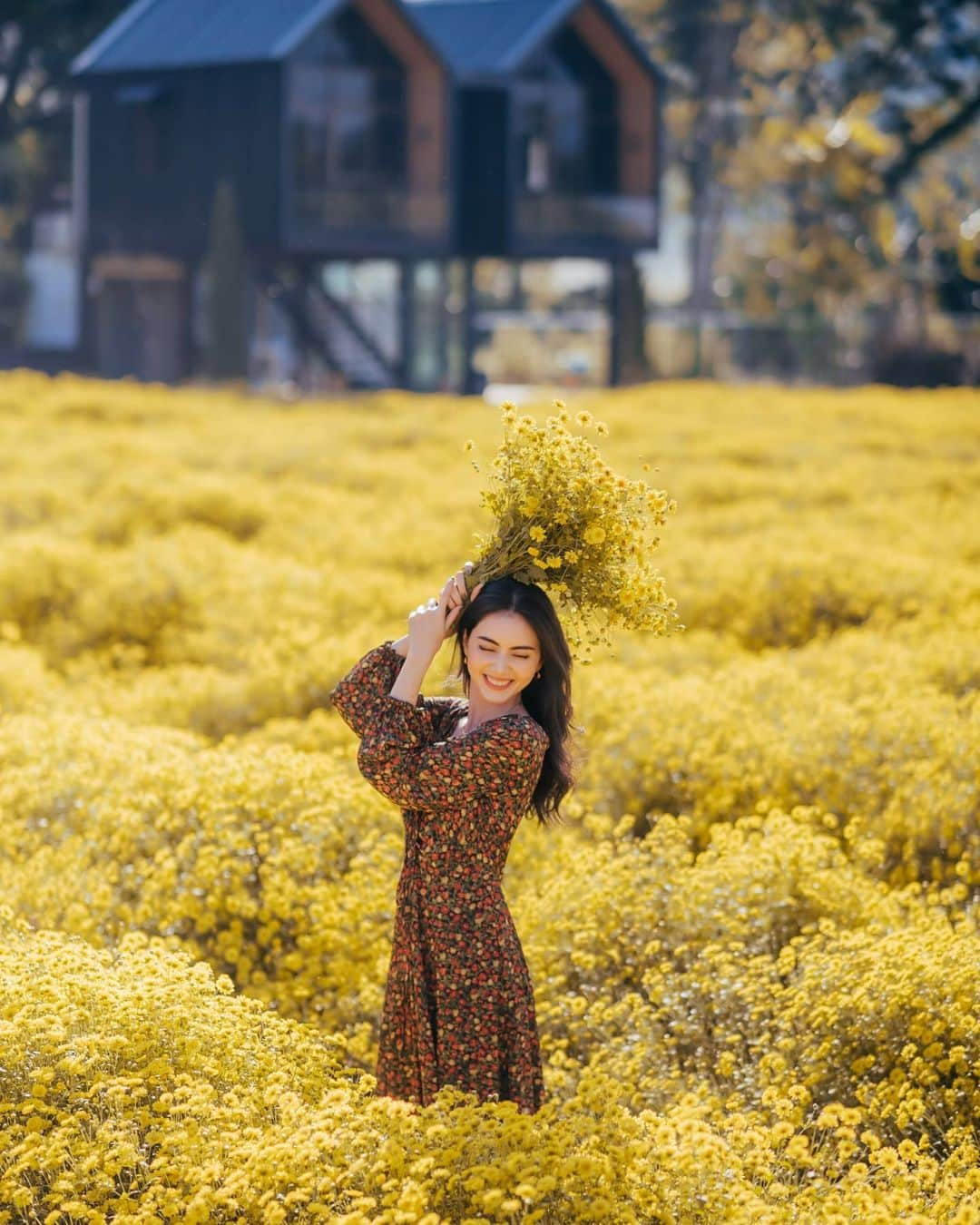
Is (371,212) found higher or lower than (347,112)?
lower

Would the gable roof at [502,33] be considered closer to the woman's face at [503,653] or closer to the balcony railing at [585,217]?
the balcony railing at [585,217]

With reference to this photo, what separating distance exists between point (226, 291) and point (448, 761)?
2603cm

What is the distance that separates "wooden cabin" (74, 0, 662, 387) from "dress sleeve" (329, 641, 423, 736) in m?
25.4

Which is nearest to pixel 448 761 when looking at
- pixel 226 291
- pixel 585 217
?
pixel 226 291

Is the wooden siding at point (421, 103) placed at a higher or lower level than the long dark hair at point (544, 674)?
higher

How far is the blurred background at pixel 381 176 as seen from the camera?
2991 centimetres

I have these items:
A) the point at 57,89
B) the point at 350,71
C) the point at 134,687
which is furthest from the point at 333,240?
the point at 134,687

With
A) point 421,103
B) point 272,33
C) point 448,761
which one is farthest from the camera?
point 421,103

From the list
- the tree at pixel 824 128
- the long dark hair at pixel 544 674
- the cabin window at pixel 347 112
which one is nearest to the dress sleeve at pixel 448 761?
the long dark hair at pixel 544 674

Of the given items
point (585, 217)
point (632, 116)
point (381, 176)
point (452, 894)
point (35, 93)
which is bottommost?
point (452, 894)

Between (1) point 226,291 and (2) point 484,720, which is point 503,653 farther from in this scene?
(1) point 226,291

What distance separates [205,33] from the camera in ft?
103

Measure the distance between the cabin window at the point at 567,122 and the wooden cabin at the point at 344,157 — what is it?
37mm

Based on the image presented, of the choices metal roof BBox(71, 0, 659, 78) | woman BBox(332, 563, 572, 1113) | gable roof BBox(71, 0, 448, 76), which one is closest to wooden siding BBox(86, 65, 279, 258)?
gable roof BBox(71, 0, 448, 76)
